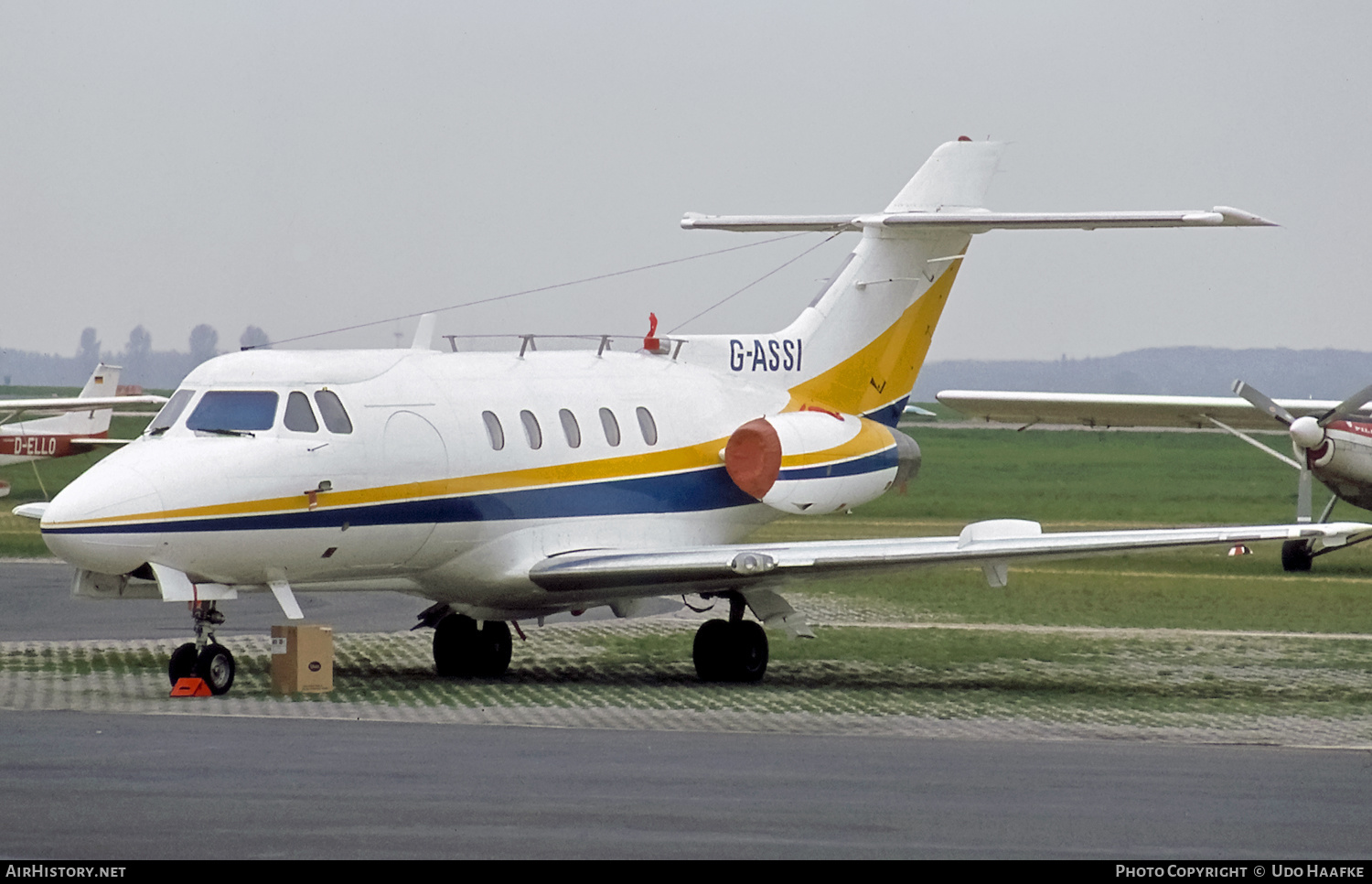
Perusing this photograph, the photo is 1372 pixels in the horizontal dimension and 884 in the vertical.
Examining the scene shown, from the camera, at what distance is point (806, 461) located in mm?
18828

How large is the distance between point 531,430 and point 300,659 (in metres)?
3.02

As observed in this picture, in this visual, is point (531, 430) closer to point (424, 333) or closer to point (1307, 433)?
point (424, 333)

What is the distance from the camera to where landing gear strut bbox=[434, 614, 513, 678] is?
1803cm

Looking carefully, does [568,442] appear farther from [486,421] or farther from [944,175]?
[944,175]

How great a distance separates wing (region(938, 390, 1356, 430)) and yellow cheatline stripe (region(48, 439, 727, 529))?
17.8m

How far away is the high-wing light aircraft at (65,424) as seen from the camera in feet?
128

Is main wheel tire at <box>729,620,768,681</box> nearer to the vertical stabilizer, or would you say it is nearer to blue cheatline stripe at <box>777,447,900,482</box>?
blue cheatline stripe at <box>777,447,900,482</box>

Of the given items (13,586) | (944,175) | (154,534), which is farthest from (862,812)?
(13,586)

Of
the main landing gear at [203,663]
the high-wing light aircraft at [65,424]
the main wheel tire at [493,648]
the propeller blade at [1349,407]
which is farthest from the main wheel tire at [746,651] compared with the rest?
the propeller blade at [1349,407]

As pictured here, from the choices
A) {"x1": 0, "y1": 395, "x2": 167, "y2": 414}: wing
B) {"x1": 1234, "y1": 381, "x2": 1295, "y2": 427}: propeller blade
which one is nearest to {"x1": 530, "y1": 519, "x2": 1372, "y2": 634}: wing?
{"x1": 1234, "y1": 381, "x2": 1295, "y2": 427}: propeller blade

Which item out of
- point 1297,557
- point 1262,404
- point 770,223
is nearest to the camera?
point 770,223

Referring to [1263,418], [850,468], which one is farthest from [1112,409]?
[850,468]

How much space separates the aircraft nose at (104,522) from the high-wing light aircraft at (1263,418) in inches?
816

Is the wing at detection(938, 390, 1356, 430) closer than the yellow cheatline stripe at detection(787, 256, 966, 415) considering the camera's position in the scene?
No
